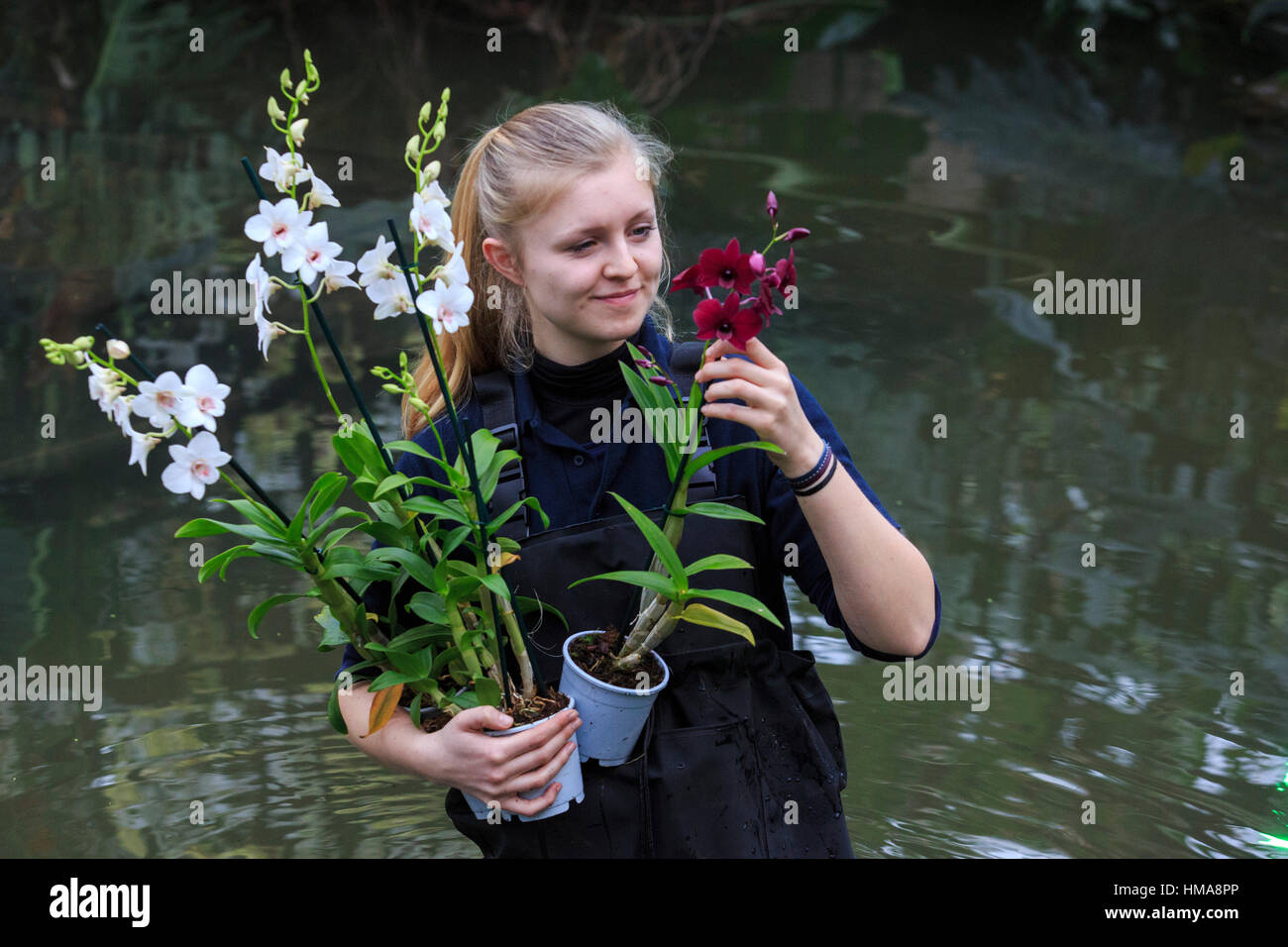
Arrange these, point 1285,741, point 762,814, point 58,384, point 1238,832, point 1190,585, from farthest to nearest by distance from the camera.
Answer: point 58,384 < point 1190,585 < point 1285,741 < point 1238,832 < point 762,814

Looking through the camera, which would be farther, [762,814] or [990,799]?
[990,799]

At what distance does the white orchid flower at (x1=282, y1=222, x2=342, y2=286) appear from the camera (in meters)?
1.22

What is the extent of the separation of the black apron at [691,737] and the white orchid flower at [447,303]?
12.7 inches

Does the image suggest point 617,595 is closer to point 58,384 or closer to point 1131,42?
point 58,384

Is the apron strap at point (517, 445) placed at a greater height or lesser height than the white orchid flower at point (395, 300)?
lesser

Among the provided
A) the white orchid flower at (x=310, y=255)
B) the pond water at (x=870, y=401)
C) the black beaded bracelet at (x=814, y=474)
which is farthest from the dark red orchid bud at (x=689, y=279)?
the pond water at (x=870, y=401)

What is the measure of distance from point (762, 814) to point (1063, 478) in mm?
2303

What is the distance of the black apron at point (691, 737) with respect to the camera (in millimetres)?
1509

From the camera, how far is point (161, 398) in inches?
47.3

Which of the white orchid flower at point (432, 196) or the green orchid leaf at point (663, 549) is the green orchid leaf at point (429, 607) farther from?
the white orchid flower at point (432, 196)

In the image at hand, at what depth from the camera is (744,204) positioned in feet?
18.6

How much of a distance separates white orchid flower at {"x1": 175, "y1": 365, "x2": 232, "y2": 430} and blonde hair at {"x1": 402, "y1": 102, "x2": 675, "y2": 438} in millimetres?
367

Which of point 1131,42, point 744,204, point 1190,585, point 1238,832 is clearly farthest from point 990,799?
point 1131,42

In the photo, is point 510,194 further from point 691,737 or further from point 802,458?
point 691,737
